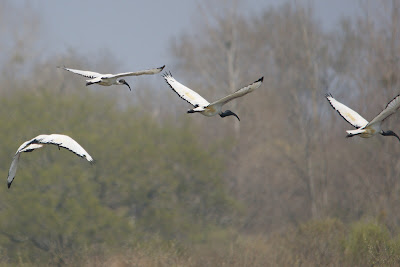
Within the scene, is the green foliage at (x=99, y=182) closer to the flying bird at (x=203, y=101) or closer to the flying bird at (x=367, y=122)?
the flying bird at (x=203, y=101)

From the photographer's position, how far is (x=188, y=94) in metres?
12.5

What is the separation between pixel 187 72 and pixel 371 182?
21.8 metres

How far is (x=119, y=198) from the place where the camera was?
81.6ft

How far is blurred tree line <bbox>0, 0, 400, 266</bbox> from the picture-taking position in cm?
1892

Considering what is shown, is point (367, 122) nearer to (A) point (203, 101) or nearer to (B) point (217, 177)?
(A) point (203, 101)

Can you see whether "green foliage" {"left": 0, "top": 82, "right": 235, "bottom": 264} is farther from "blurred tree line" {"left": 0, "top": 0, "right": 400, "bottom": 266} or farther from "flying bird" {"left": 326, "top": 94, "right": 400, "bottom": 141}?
"flying bird" {"left": 326, "top": 94, "right": 400, "bottom": 141}

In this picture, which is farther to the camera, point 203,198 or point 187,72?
point 187,72

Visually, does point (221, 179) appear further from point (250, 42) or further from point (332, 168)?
point (250, 42)

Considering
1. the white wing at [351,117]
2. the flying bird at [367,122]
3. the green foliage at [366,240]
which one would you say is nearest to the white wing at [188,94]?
the flying bird at [367,122]

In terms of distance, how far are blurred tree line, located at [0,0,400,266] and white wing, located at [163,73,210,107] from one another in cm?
475

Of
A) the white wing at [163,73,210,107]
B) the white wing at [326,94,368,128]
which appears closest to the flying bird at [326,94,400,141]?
the white wing at [326,94,368,128]

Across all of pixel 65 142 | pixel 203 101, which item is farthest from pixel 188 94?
pixel 65 142

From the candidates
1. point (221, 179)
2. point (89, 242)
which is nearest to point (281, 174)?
point (221, 179)

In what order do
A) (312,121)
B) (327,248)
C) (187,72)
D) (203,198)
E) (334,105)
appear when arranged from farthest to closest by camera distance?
1. (187,72)
2. (312,121)
3. (203,198)
4. (327,248)
5. (334,105)
